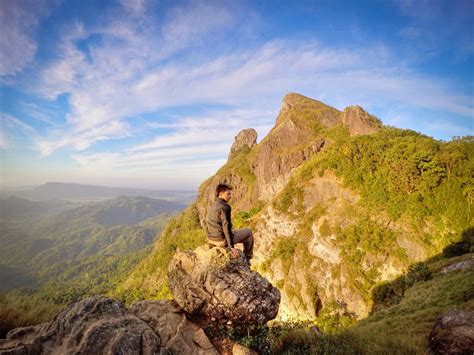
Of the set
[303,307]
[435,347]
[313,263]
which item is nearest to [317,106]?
[313,263]

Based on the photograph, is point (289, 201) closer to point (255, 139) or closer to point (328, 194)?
point (328, 194)

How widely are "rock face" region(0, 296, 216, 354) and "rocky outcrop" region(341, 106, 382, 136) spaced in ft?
159

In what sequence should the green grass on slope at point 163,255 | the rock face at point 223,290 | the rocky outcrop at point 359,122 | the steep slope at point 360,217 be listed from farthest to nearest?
the green grass on slope at point 163,255, the rocky outcrop at point 359,122, the steep slope at point 360,217, the rock face at point 223,290

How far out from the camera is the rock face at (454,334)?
21.5 ft

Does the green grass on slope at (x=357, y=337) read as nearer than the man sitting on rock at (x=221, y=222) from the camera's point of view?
Yes

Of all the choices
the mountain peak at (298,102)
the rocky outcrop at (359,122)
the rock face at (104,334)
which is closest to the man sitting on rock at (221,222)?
the rock face at (104,334)

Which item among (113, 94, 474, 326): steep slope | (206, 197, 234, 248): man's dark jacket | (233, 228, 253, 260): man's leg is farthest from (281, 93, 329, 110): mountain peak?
(206, 197, 234, 248): man's dark jacket

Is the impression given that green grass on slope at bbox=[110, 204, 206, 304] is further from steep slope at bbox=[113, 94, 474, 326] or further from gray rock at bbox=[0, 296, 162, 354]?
gray rock at bbox=[0, 296, 162, 354]

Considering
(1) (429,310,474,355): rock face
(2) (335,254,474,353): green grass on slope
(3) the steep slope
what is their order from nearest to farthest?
(1) (429,310,474,355): rock face < (2) (335,254,474,353): green grass on slope < (3) the steep slope

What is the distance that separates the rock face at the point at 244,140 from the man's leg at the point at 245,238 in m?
113

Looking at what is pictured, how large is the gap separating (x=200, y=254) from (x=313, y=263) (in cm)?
3123

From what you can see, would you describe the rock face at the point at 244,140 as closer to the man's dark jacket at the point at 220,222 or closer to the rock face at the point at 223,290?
the man's dark jacket at the point at 220,222

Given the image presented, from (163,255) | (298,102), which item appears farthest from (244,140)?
(163,255)

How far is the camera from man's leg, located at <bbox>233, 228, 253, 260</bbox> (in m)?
8.30
